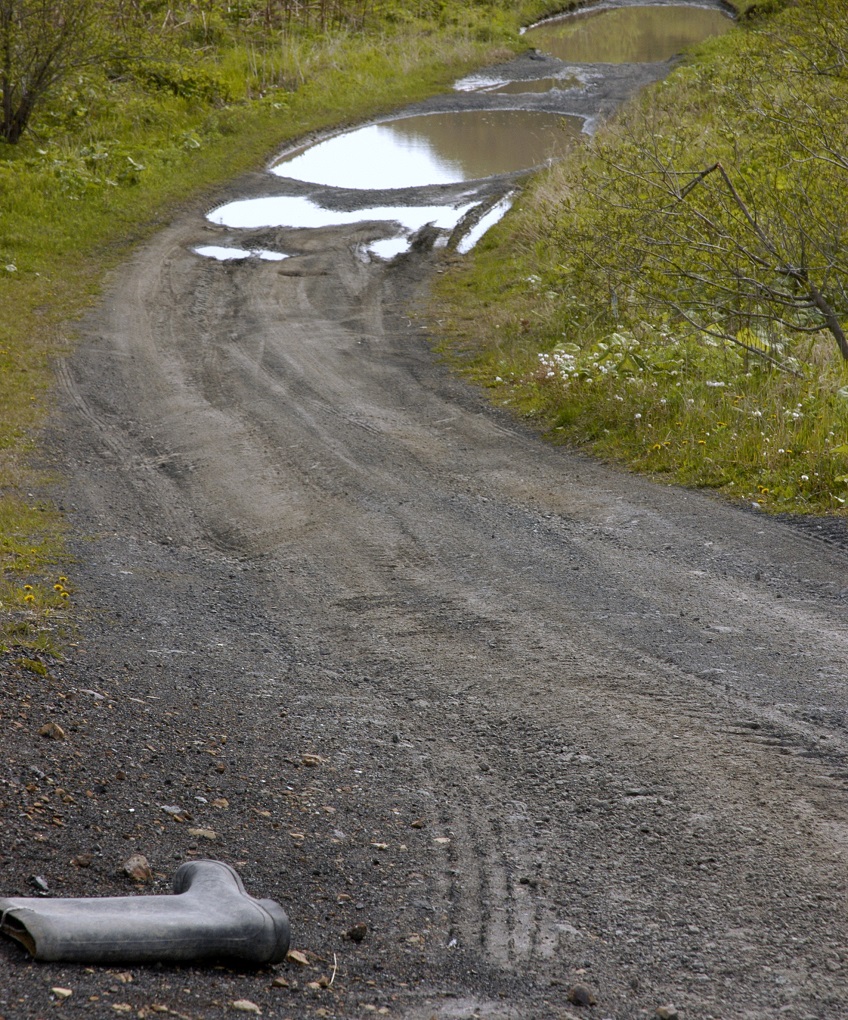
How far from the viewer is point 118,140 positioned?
20.4m

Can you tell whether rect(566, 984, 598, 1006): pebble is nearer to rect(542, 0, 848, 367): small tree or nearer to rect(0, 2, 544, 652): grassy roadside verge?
rect(0, 2, 544, 652): grassy roadside verge

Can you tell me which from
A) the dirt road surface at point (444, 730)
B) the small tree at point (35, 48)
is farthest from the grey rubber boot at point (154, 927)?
the small tree at point (35, 48)

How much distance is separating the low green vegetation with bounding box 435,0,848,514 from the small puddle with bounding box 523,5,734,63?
24.3m

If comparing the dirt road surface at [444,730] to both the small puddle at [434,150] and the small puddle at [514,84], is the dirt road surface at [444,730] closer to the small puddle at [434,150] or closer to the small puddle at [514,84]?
the small puddle at [434,150]

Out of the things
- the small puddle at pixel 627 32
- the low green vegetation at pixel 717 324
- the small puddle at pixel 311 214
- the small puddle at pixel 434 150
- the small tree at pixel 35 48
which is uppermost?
the small puddle at pixel 627 32

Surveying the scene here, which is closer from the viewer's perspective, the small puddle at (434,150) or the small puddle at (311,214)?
the small puddle at (311,214)

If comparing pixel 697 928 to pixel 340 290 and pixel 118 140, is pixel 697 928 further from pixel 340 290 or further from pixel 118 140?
pixel 118 140

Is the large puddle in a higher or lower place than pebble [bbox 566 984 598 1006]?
higher

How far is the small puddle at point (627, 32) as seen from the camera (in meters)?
35.8

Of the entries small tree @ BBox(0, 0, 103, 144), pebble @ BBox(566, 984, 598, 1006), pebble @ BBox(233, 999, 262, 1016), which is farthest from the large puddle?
pebble @ BBox(233, 999, 262, 1016)

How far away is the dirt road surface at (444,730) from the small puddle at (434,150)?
12.6m

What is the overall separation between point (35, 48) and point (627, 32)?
92.8 feet

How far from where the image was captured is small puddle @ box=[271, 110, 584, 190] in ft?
67.9

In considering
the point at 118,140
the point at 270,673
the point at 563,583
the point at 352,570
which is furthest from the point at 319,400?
the point at 118,140
